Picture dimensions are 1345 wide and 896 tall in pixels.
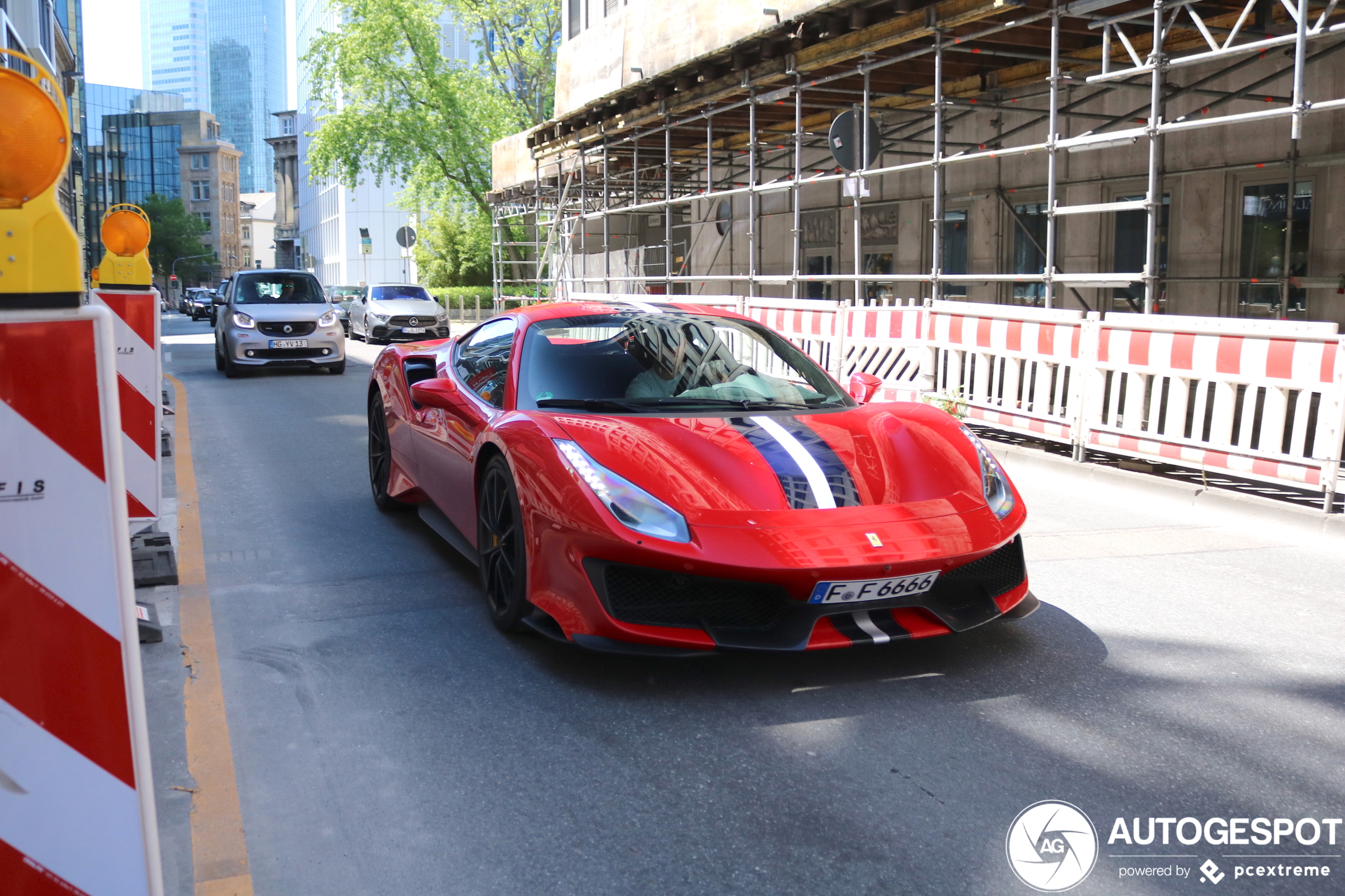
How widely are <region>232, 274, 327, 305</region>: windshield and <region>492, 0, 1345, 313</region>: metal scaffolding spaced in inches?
209

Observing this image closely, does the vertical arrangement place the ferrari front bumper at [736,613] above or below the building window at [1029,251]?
below

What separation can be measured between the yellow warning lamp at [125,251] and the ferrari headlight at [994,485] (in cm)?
524

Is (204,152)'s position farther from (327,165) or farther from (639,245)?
(639,245)

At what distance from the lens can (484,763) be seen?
355 centimetres

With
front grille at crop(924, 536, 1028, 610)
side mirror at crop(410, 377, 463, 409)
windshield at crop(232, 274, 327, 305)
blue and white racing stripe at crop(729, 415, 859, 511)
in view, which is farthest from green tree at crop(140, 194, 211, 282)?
front grille at crop(924, 536, 1028, 610)

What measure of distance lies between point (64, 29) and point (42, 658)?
77768mm

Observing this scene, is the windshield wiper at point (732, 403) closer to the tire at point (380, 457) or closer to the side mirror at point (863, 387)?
the side mirror at point (863, 387)

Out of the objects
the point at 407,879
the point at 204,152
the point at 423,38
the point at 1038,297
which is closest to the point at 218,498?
the point at 407,879

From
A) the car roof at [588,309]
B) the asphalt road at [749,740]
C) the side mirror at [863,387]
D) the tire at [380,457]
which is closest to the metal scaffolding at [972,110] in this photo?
the side mirror at [863,387]

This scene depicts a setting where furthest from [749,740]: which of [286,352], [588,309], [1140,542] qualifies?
[286,352]

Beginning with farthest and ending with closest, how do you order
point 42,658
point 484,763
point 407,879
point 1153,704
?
point 1153,704
point 484,763
point 407,879
point 42,658

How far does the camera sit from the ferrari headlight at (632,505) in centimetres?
397

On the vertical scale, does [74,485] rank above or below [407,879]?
above

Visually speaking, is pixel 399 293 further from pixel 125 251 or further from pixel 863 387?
pixel 863 387
